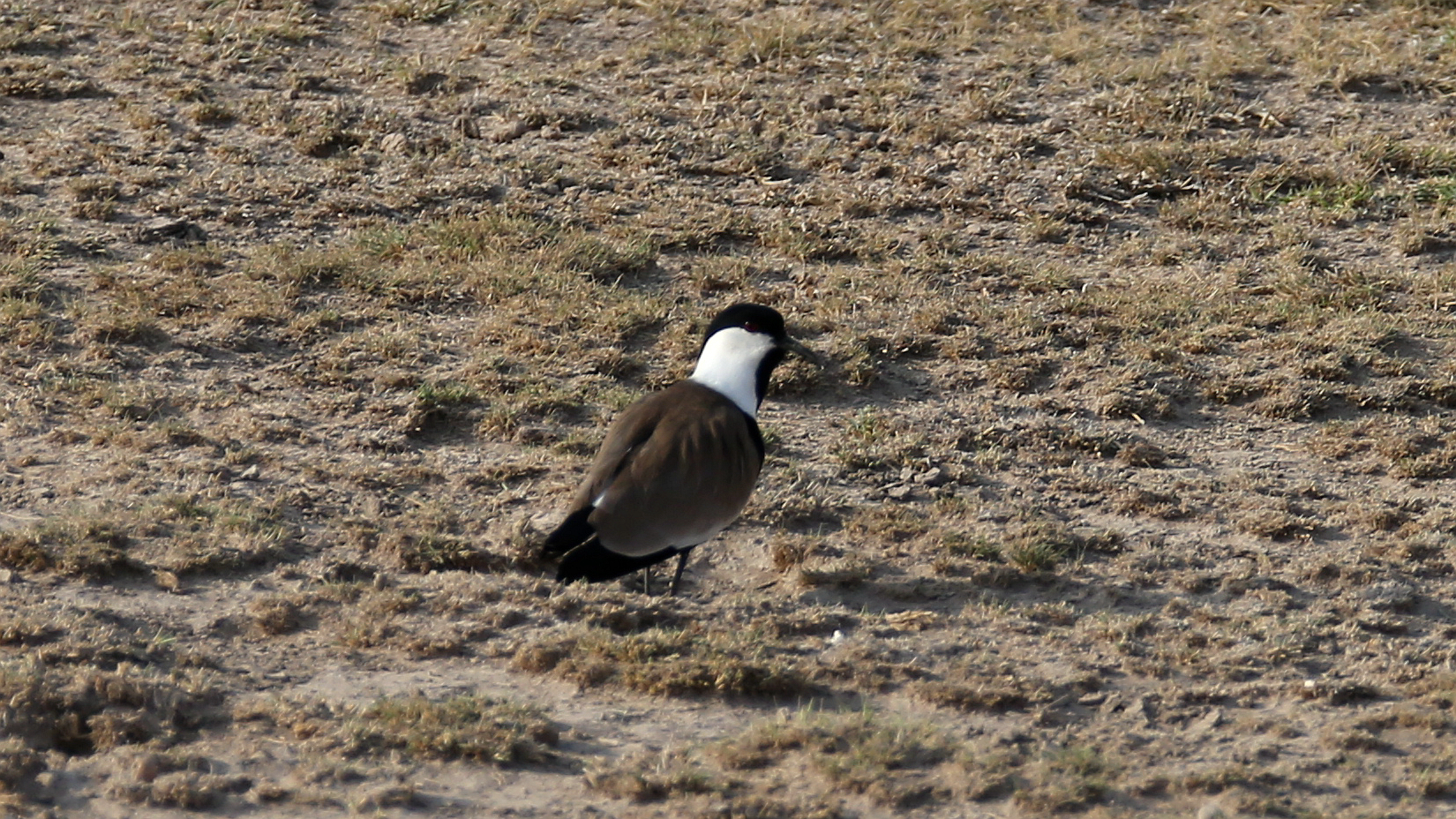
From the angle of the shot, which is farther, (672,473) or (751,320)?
(751,320)

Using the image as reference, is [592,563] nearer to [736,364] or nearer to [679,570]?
[679,570]

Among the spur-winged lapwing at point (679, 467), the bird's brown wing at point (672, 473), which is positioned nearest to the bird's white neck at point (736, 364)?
the spur-winged lapwing at point (679, 467)

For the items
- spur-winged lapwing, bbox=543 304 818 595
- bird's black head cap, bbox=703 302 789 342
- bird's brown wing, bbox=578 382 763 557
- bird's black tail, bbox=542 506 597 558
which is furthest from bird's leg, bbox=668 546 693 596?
bird's black head cap, bbox=703 302 789 342

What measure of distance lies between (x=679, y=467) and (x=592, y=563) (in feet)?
1.49

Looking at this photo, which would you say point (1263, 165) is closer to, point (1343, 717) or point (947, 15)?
point (947, 15)

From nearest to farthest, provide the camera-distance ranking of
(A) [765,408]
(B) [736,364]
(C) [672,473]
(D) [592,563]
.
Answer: (D) [592,563]
(C) [672,473]
(B) [736,364]
(A) [765,408]

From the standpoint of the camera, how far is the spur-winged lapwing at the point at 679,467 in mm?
5418

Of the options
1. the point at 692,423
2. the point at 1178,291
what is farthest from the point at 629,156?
the point at 692,423

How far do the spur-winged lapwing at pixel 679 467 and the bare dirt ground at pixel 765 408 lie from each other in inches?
10.6

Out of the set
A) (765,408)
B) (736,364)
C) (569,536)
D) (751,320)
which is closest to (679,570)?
(569,536)

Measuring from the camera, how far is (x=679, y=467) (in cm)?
561

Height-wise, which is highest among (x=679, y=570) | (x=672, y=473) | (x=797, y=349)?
(x=797, y=349)

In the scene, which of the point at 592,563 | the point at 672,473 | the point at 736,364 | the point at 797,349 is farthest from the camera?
the point at 797,349

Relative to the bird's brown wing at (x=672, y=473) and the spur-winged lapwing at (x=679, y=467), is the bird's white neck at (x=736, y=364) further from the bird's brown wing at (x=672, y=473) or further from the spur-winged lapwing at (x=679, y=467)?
the bird's brown wing at (x=672, y=473)
